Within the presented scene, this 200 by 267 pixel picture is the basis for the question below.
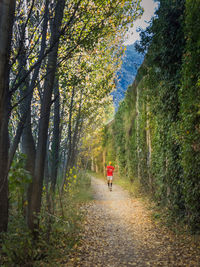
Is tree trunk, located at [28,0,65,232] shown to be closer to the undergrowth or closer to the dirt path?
the undergrowth

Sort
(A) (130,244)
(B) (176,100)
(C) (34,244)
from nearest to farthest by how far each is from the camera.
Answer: (C) (34,244), (A) (130,244), (B) (176,100)

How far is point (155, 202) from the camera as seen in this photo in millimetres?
8992

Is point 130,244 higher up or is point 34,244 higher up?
point 34,244

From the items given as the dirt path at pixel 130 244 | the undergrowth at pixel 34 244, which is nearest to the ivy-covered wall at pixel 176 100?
the dirt path at pixel 130 244

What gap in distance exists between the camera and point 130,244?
18.3ft

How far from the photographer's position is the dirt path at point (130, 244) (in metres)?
4.60

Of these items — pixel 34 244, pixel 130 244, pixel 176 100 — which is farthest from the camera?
pixel 176 100

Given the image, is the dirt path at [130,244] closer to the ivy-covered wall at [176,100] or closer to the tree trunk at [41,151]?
the ivy-covered wall at [176,100]

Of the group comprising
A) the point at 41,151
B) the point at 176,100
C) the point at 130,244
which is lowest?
the point at 130,244

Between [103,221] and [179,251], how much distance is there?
313 centimetres

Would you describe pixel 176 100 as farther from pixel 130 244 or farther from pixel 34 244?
pixel 34 244

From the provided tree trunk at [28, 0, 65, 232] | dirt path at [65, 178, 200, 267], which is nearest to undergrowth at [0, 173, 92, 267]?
tree trunk at [28, 0, 65, 232]

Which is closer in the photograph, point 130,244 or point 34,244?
point 34,244

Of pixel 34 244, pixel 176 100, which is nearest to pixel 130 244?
pixel 34 244
